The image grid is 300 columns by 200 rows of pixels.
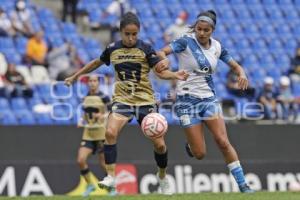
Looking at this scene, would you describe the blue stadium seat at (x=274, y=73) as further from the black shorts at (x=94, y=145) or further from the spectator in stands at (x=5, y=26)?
the black shorts at (x=94, y=145)

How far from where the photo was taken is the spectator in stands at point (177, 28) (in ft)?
72.1

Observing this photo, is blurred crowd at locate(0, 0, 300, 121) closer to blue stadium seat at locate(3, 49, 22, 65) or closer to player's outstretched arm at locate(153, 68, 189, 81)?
blue stadium seat at locate(3, 49, 22, 65)

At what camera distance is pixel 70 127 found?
56.3ft

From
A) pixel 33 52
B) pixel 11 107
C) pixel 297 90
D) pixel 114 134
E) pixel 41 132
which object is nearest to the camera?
pixel 114 134

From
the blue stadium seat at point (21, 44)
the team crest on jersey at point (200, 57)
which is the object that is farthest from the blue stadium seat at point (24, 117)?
the team crest on jersey at point (200, 57)

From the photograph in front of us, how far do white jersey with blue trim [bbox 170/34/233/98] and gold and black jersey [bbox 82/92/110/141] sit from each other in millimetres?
4190

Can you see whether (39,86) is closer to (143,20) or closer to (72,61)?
(72,61)

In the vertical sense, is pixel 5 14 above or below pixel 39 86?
above

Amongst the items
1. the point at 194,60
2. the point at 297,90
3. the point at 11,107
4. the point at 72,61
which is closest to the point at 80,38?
the point at 72,61

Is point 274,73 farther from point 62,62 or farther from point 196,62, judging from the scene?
point 196,62

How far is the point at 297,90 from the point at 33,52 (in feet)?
22.4

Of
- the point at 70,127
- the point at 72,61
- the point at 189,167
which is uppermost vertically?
the point at 72,61

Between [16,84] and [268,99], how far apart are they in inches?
227

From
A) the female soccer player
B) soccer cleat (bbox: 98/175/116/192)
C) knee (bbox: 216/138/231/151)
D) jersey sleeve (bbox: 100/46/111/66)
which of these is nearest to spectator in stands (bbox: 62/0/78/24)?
jersey sleeve (bbox: 100/46/111/66)
